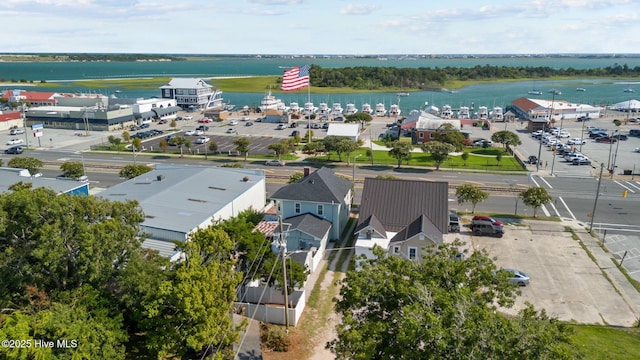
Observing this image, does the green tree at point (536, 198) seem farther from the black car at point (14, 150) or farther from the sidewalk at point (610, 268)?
the black car at point (14, 150)

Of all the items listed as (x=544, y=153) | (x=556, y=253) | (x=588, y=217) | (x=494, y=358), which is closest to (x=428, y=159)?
(x=544, y=153)

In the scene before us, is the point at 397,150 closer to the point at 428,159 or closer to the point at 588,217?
the point at 428,159

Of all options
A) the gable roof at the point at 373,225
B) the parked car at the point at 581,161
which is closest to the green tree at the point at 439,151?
the parked car at the point at 581,161

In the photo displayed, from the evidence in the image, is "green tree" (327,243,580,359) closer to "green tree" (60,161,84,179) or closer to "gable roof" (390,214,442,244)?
"gable roof" (390,214,442,244)

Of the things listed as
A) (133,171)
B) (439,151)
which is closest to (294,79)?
(439,151)

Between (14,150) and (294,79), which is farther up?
(294,79)

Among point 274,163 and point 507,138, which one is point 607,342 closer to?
point 274,163

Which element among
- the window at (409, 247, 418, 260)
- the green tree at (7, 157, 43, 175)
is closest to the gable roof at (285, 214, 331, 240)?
the window at (409, 247, 418, 260)

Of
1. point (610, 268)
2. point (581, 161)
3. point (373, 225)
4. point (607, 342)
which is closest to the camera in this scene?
point (607, 342)
